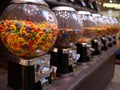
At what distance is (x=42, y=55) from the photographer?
3.13 feet

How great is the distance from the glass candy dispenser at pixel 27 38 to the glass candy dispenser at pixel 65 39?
25cm

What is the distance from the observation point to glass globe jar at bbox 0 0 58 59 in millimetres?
820

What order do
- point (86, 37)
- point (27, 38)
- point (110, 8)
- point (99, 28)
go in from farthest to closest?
point (110, 8), point (99, 28), point (86, 37), point (27, 38)

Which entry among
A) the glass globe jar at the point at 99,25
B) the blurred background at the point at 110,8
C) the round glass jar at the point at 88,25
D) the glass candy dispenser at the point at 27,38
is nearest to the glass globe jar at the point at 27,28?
the glass candy dispenser at the point at 27,38

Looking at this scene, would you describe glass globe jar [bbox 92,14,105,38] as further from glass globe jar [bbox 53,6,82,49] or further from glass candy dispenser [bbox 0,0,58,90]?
glass candy dispenser [bbox 0,0,58,90]

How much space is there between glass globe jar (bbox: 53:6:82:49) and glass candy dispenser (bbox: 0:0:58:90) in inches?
12.1

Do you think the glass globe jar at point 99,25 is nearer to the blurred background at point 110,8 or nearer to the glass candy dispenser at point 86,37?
the glass candy dispenser at point 86,37

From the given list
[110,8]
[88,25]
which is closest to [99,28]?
[88,25]

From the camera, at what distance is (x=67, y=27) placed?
1.31 metres

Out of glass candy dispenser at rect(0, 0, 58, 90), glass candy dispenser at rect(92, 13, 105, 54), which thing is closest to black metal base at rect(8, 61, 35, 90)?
glass candy dispenser at rect(0, 0, 58, 90)

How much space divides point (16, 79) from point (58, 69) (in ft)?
1.21

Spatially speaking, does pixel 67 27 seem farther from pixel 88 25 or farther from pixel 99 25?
pixel 99 25

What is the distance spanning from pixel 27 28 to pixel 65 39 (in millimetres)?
483

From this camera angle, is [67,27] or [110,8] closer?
[67,27]
